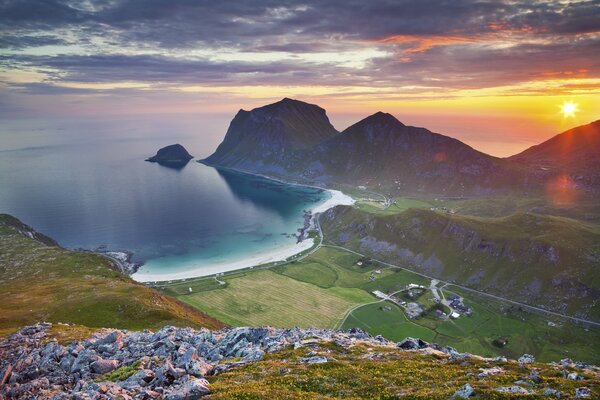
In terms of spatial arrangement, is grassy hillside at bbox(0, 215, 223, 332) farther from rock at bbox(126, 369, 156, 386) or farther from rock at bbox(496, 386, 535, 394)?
rock at bbox(496, 386, 535, 394)

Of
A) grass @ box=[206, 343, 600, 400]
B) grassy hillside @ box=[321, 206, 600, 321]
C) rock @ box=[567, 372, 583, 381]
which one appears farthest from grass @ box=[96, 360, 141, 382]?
grassy hillside @ box=[321, 206, 600, 321]

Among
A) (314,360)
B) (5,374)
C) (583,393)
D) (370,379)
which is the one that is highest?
(583,393)

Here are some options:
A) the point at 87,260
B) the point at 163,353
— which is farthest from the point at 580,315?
the point at 87,260

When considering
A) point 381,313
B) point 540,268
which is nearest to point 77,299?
point 381,313

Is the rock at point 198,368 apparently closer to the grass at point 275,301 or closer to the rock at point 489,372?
the rock at point 489,372

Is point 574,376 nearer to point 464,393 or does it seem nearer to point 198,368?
A: point 464,393

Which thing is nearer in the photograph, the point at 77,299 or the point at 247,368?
the point at 247,368
